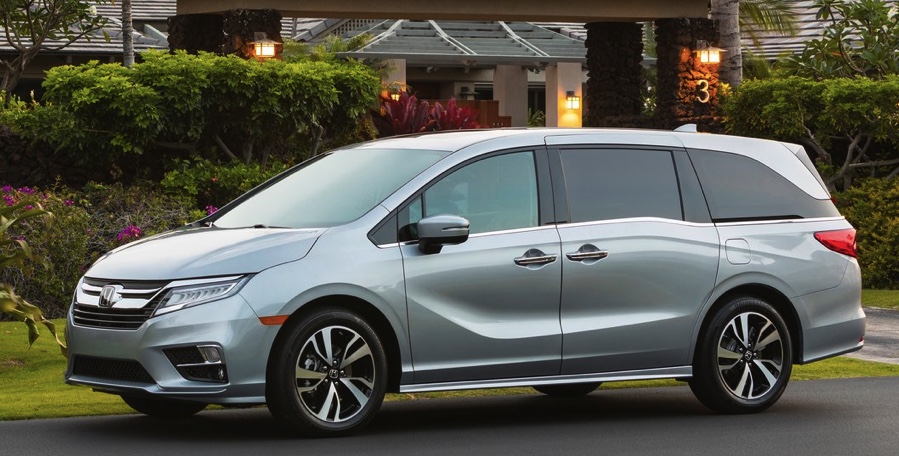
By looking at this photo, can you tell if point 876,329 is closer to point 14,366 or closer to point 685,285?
point 685,285

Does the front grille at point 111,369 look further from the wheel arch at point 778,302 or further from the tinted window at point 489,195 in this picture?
the wheel arch at point 778,302

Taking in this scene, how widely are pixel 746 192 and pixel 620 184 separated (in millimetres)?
989

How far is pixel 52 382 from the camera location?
38.9 ft

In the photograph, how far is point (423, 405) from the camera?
1077 centimetres

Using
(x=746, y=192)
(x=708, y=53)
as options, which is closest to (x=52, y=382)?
(x=746, y=192)

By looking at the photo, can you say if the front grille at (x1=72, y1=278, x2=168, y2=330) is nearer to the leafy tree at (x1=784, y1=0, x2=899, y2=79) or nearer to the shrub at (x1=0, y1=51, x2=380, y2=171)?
the shrub at (x1=0, y1=51, x2=380, y2=171)

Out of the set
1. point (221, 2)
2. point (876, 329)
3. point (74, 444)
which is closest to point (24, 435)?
point (74, 444)

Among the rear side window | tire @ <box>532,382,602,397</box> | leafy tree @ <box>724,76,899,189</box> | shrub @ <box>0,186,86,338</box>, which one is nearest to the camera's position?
the rear side window

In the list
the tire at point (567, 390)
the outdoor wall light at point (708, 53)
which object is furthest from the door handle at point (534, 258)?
the outdoor wall light at point (708, 53)

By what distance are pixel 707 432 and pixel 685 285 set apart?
952mm

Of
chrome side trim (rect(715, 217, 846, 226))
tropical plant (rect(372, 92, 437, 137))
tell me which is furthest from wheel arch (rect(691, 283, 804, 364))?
tropical plant (rect(372, 92, 437, 137))

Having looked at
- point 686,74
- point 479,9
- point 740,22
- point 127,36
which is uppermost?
point 740,22

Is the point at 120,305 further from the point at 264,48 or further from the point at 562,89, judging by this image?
the point at 562,89

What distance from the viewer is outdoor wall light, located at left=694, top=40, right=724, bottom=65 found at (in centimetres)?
2703
